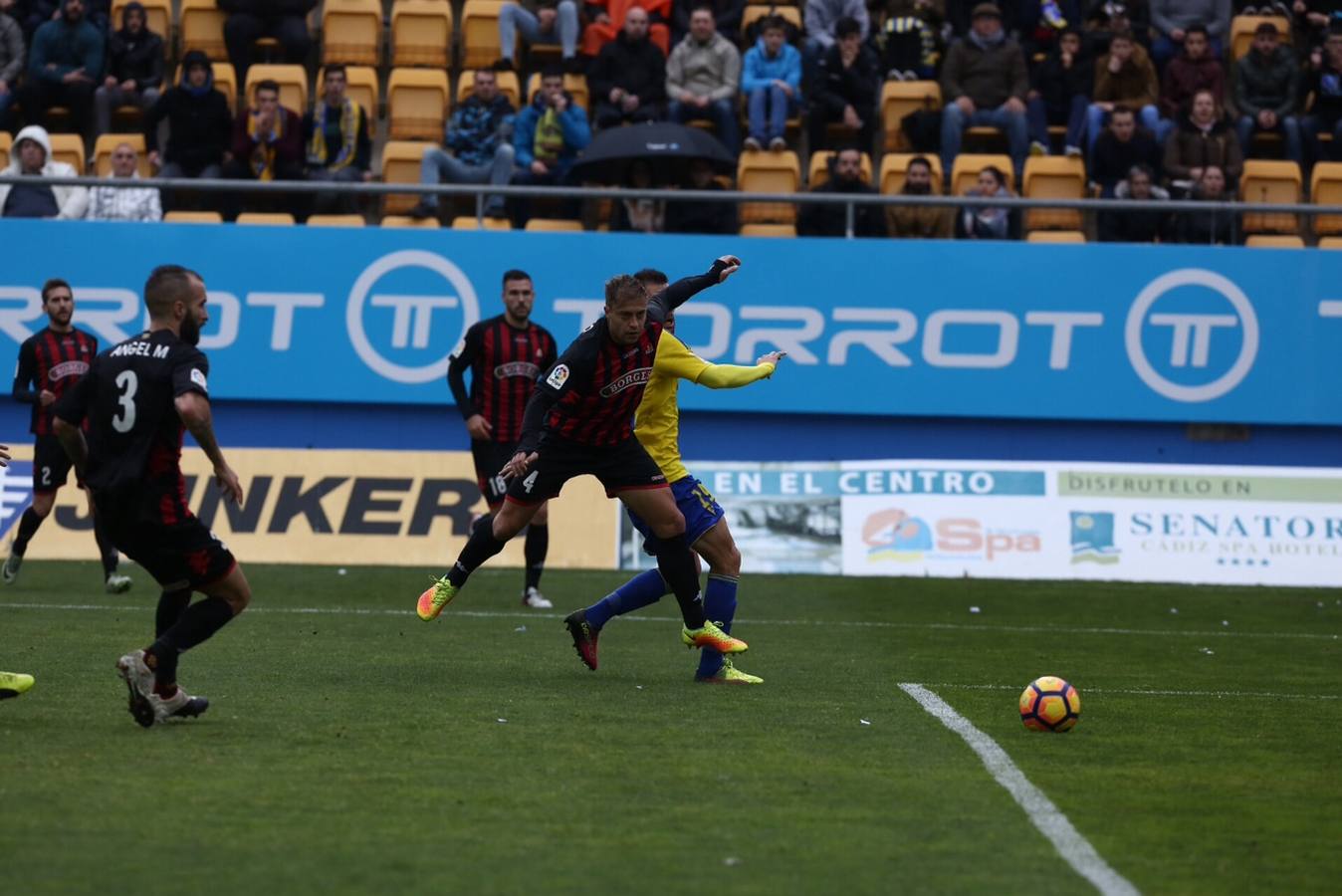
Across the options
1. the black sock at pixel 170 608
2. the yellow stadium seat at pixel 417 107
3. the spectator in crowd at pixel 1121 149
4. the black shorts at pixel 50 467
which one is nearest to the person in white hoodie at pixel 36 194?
the yellow stadium seat at pixel 417 107

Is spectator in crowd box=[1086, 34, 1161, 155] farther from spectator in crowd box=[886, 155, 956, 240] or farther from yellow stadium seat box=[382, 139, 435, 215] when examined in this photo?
yellow stadium seat box=[382, 139, 435, 215]

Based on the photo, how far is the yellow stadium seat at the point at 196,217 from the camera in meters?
19.5

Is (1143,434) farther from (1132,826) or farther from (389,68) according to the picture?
(1132,826)

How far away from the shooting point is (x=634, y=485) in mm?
9953

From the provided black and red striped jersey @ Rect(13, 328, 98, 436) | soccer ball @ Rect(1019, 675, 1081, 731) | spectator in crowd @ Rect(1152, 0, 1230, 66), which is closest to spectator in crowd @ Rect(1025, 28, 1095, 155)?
spectator in crowd @ Rect(1152, 0, 1230, 66)

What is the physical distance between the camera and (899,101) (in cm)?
2177

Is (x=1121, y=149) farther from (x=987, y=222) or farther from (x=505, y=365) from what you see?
(x=505, y=365)

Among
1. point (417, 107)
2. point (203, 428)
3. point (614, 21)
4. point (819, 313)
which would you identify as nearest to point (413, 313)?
point (417, 107)

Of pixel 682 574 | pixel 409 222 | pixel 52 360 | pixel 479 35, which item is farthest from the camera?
pixel 479 35

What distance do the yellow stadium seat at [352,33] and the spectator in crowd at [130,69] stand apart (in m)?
1.98

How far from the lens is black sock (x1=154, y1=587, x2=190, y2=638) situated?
829 cm

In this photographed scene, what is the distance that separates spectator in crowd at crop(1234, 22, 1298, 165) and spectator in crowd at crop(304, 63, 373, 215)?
9.71m

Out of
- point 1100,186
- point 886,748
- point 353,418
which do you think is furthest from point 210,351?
point 886,748

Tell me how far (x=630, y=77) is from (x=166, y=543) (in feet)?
46.3
